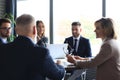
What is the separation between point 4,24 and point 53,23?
2767mm

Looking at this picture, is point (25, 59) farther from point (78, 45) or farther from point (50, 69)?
point (78, 45)

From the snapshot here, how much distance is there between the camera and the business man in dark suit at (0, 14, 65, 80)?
2180mm

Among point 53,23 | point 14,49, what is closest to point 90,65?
point 14,49

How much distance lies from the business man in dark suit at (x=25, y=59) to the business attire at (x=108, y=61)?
0.85 m

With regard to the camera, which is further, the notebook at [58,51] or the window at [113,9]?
the window at [113,9]

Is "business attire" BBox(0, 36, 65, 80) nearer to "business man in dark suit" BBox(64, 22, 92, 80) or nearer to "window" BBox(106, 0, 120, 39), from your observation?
"business man in dark suit" BBox(64, 22, 92, 80)

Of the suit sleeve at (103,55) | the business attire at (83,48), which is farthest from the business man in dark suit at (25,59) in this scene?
the business attire at (83,48)

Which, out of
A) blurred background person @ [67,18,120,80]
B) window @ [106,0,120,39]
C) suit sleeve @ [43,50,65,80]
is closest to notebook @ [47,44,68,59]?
blurred background person @ [67,18,120,80]

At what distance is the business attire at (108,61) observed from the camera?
296 cm

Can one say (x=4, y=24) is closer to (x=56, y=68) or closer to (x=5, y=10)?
(x=56, y=68)

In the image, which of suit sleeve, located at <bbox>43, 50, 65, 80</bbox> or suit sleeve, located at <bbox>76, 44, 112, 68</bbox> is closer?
suit sleeve, located at <bbox>43, 50, 65, 80</bbox>

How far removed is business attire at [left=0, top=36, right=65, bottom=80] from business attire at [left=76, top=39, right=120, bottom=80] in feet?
2.87

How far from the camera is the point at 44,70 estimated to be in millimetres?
2188

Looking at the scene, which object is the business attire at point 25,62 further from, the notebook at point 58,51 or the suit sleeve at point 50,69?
the notebook at point 58,51
